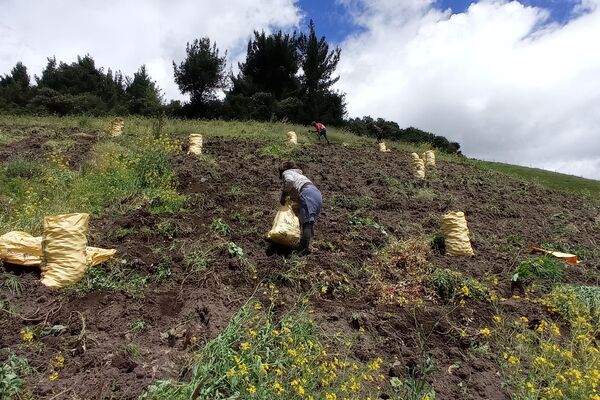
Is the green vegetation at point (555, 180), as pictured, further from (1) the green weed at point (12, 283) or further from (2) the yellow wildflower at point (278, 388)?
(1) the green weed at point (12, 283)

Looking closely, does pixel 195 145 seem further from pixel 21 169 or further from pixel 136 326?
pixel 136 326

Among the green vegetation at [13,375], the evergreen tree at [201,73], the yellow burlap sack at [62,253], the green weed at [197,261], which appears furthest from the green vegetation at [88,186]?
the evergreen tree at [201,73]

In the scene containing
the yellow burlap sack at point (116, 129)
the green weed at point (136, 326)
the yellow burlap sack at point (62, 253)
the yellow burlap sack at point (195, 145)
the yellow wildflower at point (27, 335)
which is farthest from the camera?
the yellow burlap sack at point (116, 129)

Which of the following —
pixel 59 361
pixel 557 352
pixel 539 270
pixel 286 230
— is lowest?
pixel 59 361

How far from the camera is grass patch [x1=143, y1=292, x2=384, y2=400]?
2689 mm

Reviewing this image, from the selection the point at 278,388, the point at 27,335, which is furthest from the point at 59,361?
the point at 278,388

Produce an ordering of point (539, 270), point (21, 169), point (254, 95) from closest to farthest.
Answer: point (539, 270), point (21, 169), point (254, 95)

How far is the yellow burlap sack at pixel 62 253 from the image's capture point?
390 centimetres

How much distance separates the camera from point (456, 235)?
565cm

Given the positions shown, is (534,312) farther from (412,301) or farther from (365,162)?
(365,162)

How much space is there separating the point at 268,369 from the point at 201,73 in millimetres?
25803

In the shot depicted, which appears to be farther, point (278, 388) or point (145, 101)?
point (145, 101)

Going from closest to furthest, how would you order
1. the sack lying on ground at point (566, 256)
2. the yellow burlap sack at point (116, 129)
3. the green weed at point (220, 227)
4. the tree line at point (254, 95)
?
the green weed at point (220, 227)
the sack lying on ground at point (566, 256)
the yellow burlap sack at point (116, 129)
the tree line at point (254, 95)

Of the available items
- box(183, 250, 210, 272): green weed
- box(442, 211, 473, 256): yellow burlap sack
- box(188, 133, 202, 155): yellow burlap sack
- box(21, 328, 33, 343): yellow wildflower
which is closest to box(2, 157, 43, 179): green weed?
box(188, 133, 202, 155): yellow burlap sack
